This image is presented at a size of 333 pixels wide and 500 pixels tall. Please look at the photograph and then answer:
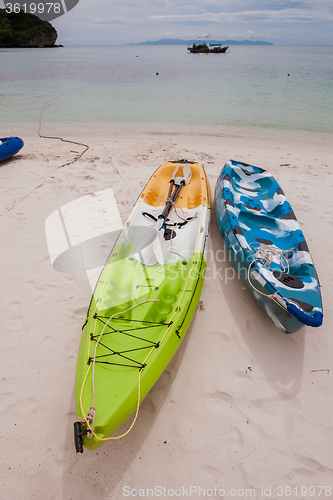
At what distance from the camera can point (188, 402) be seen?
8.34ft

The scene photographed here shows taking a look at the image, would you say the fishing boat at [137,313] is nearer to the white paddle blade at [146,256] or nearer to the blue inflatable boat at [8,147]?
the white paddle blade at [146,256]

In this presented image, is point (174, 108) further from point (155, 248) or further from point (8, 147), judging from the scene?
point (155, 248)

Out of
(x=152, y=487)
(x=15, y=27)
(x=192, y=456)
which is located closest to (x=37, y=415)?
(x=152, y=487)

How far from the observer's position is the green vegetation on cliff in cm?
7089

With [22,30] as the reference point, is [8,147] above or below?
below

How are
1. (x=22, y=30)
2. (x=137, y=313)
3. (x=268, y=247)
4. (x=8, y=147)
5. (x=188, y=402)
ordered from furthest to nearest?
(x=22, y=30) → (x=8, y=147) → (x=268, y=247) → (x=137, y=313) → (x=188, y=402)

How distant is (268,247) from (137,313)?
199cm

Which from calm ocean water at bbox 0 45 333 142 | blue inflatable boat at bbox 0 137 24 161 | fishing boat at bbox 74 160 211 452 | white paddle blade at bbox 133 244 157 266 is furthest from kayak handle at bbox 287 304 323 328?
calm ocean water at bbox 0 45 333 142

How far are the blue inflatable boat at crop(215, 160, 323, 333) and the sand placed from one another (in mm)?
482

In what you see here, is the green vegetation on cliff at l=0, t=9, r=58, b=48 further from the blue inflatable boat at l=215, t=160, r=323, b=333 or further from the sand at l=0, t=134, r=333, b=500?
the sand at l=0, t=134, r=333, b=500

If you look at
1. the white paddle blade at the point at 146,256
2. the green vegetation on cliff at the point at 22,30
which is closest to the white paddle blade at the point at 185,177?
the white paddle blade at the point at 146,256

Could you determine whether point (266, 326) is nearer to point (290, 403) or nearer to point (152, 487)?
point (290, 403)

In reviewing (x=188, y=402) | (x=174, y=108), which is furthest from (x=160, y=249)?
(x=174, y=108)

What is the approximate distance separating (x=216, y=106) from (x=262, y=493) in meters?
16.2
